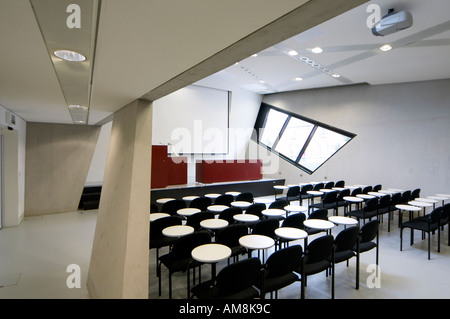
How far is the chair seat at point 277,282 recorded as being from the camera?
255cm

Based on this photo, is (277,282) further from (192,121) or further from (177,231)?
(192,121)

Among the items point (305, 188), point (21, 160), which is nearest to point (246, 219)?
point (305, 188)

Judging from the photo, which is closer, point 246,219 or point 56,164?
point 246,219

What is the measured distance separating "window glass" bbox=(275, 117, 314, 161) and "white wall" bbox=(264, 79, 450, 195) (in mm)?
659

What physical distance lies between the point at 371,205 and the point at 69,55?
6.14 metres

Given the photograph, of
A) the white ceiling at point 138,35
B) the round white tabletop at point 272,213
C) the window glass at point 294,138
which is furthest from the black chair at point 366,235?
the window glass at point 294,138

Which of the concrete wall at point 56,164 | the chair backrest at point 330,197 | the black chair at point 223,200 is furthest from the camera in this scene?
the concrete wall at point 56,164

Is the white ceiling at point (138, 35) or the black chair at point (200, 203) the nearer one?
the white ceiling at point (138, 35)

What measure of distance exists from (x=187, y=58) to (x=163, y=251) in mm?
4079

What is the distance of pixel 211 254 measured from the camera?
2617 mm

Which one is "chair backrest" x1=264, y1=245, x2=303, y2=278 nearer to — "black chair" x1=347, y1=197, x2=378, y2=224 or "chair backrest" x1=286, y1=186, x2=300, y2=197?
"black chair" x1=347, y1=197, x2=378, y2=224

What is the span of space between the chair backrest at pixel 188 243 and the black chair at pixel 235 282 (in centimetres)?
66

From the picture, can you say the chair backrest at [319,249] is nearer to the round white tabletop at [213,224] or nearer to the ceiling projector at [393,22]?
the round white tabletop at [213,224]
